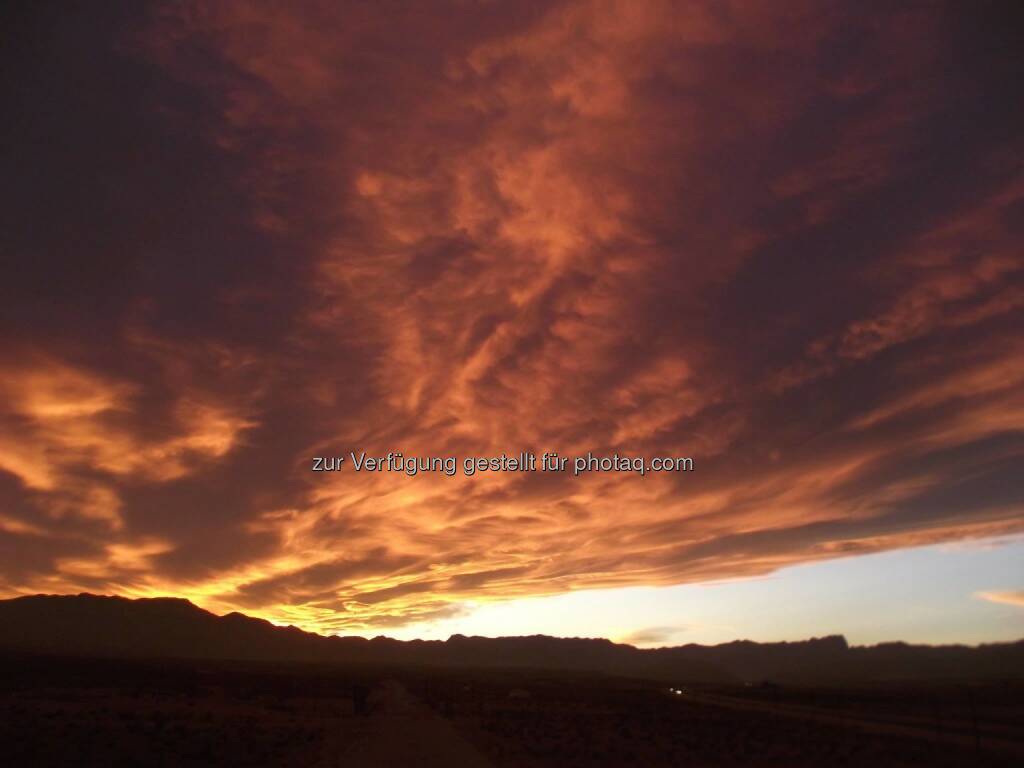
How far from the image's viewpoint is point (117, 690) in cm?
4806

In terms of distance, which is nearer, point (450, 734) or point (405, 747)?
point (405, 747)

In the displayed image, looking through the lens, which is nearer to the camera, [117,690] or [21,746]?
[21,746]

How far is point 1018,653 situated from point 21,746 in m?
160

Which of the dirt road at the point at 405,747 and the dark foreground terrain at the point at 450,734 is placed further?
the dark foreground terrain at the point at 450,734

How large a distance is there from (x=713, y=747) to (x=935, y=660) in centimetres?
15255

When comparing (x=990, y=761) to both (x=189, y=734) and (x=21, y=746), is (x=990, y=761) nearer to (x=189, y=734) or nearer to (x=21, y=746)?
(x=189, y=734)

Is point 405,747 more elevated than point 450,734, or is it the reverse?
point 405,747

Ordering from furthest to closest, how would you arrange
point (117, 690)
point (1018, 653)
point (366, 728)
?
point (1018, 653)
point (117, 690)
point (366, 728)

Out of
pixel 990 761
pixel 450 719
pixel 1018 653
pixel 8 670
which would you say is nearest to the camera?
pixel 990 761

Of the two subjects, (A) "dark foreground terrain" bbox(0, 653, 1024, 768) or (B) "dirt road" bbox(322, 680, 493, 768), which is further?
(A) "dark foreground terrain" bbox(0, 653, 1024, 768)

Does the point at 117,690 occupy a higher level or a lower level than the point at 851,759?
higher

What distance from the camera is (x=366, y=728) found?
33.6 meters

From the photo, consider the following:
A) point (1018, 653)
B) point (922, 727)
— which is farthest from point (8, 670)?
point (1018, 653)

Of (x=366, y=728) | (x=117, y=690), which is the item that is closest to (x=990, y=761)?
(x=366, y=728)
